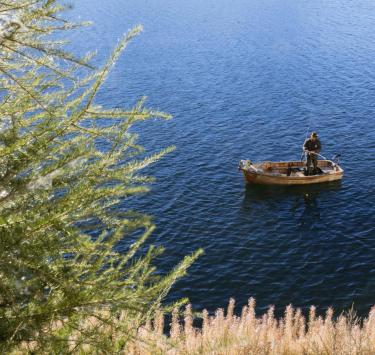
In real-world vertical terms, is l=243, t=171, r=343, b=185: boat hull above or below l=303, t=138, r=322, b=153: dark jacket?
below

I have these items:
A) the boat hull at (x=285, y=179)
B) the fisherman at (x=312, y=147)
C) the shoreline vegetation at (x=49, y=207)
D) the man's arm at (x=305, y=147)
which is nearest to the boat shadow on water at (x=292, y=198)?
the boat hull at (x=285, y=179)

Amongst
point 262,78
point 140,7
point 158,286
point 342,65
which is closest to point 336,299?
point 158,286

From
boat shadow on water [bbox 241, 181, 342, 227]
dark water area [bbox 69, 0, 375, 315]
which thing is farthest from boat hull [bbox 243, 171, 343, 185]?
dark water area [bbox 69, 0, 375, 315]

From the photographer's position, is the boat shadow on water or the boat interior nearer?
the boat shadow on water

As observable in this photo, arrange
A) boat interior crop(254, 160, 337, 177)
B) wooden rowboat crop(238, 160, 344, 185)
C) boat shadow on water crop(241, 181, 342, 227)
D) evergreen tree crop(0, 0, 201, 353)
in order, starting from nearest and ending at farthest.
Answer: evergreen tree crop(0, 0, 201, 353) → boat shadow on water crop(241, 181, 342, 227) → wooden rowboat crop(238, 160, 344, 185) → boat interior crop(254, 160, 337, 177)

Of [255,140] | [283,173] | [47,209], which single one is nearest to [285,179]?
[283,173]

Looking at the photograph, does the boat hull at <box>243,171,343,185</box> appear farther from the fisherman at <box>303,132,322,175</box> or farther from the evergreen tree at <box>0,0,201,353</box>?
the evergreen tree at <box>0,0,201,353</box>

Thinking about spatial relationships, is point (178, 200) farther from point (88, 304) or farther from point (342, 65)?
point (342, 65)

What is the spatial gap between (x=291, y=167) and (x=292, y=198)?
2.41 m

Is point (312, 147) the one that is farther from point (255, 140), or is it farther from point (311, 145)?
point (255, 140)

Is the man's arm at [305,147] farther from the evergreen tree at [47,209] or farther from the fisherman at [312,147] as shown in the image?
the evergreen tree at [47,209]

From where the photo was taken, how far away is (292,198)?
25359 millimetres

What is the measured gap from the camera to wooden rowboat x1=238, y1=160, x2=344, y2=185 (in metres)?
25.4

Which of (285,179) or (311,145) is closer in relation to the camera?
(311,145)
